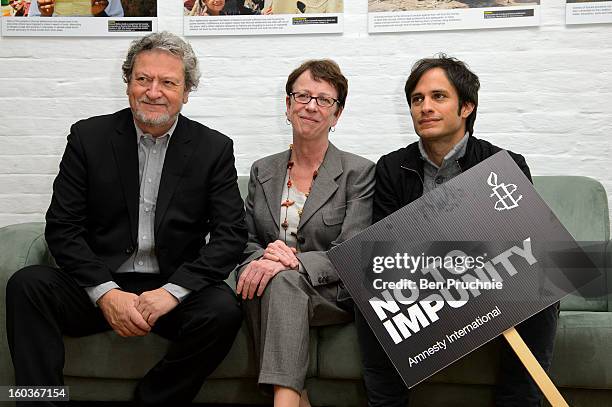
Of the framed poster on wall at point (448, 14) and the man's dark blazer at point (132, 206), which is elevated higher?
the framed poster on wall at point (448, 14)

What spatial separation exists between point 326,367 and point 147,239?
639mm

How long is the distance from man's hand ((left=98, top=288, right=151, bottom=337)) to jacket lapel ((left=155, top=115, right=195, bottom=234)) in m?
0.23

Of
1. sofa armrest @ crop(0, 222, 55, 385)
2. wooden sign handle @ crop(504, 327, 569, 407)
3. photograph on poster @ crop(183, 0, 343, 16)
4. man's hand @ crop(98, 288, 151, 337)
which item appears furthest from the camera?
photograph on poster @ crop(183, 0, 343, 16)

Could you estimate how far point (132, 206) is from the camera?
200cm

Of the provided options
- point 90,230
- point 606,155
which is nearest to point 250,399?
point 90,230

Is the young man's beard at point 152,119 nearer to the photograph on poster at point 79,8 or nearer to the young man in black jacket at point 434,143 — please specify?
the young man in black jacket at point 434,143

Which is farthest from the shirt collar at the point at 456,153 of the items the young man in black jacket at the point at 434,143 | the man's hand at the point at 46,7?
the man's hand at the point at 46,7

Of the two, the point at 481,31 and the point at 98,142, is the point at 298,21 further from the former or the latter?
the point at 98,142

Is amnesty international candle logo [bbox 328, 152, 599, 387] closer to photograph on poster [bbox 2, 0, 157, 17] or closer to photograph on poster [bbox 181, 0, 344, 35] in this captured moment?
photograph on poster [bbox 181, 0, 344, 35]

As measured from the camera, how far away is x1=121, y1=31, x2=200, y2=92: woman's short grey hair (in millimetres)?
2041

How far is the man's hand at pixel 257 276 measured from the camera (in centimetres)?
188

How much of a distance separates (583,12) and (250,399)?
1.88m

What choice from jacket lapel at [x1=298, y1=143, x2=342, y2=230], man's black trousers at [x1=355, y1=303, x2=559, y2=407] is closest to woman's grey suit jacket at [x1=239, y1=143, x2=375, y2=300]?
jacket lapel at [x1=298, y1=143, x2=342, y2=230]

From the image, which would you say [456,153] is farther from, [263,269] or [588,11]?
[588,11]
